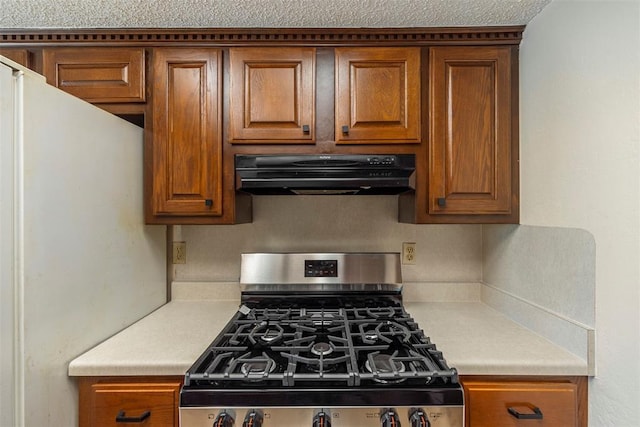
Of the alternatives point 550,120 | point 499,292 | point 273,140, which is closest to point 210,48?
point 273,140

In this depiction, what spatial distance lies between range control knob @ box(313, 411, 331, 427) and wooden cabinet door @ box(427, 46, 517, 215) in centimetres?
93

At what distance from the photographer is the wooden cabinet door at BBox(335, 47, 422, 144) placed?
4.95ft

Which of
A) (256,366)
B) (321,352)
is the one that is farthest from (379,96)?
(256,366)

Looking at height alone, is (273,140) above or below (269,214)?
above

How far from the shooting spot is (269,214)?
6.10 ft

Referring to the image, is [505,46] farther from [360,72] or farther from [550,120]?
[360,72]

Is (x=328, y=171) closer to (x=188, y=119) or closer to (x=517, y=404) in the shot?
(x=188, y=119)

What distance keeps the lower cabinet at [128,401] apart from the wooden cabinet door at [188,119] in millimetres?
729

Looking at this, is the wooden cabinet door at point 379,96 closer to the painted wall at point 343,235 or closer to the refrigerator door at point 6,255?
the painted wall at point 343,235

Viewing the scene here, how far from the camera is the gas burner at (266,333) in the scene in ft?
A: 4.18

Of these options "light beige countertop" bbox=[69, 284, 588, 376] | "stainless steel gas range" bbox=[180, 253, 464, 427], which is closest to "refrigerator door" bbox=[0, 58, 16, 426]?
"light beige countertop" bbox=[69, 284, 588, 376]

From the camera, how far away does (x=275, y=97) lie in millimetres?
1521

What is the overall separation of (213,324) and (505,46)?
1.76 metres

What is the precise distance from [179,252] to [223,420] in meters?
1.07
